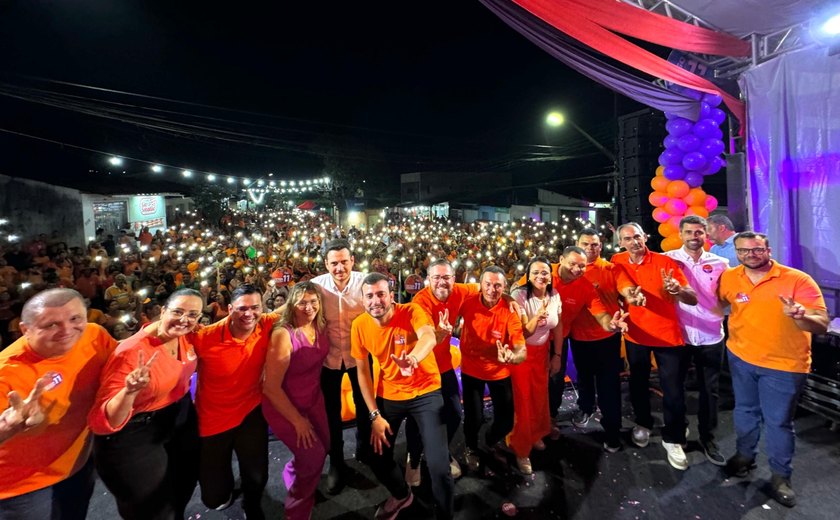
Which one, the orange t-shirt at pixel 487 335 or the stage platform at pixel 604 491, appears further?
the orange t-shirt at pixel 487 335

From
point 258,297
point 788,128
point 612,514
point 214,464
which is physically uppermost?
point 788,128

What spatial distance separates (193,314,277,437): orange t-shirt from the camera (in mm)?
2711

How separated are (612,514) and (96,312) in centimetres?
662

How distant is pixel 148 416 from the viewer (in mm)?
2482

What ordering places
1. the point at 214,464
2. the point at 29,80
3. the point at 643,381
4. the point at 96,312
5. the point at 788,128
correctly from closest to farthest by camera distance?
the point at 214,464 < the point at 643,381 < the point at 788,128 < the point at 96,312 < the point at 29,80

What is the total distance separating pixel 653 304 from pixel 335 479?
3.22 m

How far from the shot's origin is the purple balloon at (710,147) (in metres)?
6.00

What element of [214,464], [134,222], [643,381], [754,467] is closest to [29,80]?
[214,464]

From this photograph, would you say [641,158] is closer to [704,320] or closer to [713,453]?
[704,320]

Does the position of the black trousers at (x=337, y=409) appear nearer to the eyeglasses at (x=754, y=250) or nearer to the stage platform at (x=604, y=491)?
the stage platform at (x=604, y=491)

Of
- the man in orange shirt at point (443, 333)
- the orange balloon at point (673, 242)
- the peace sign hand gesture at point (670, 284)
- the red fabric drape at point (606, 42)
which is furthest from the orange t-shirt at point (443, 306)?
the orange balloon at point (673, 242)

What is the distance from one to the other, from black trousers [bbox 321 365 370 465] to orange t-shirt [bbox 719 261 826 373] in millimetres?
3230

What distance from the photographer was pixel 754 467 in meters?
3.50

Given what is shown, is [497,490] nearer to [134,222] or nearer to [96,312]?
[96,312]
